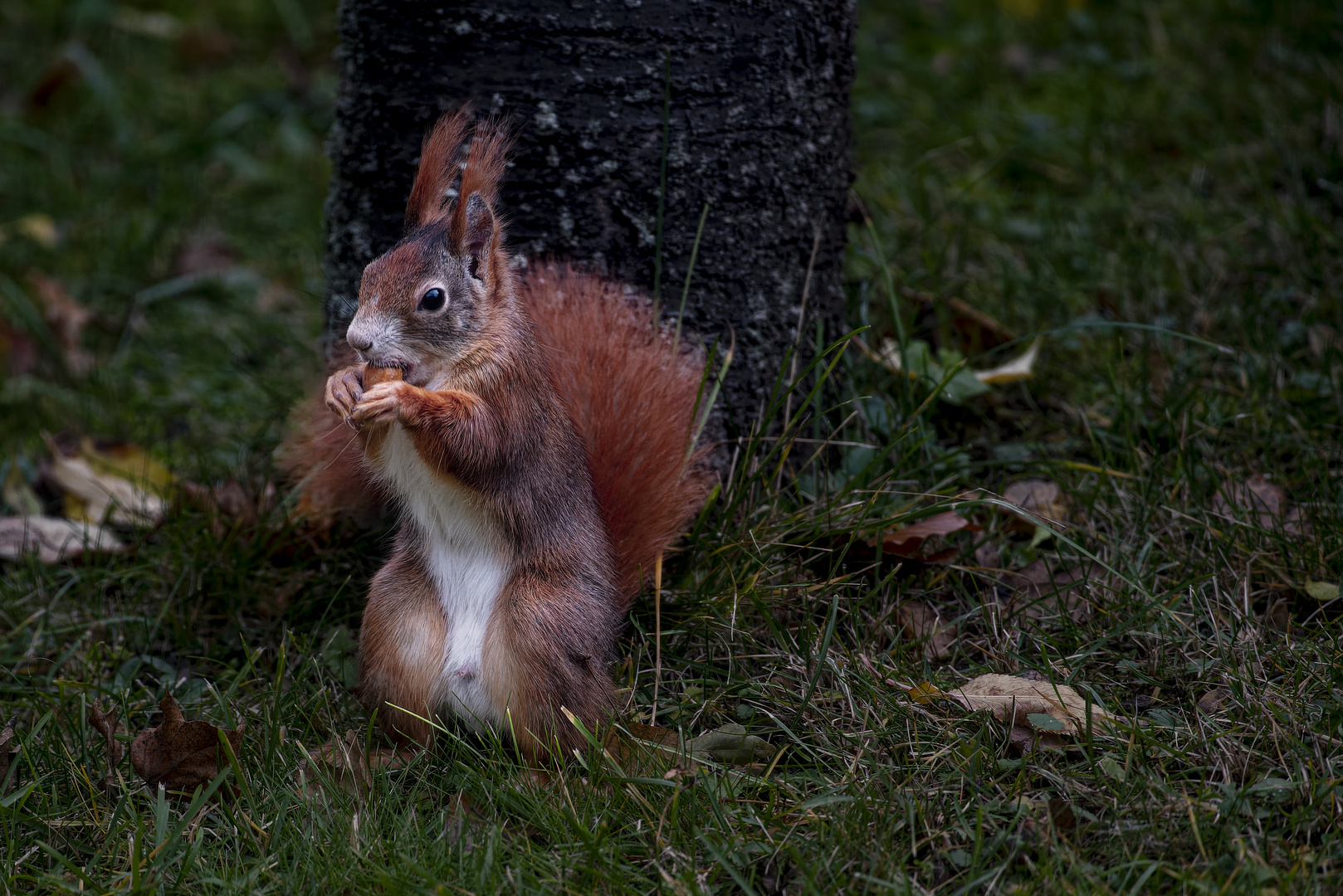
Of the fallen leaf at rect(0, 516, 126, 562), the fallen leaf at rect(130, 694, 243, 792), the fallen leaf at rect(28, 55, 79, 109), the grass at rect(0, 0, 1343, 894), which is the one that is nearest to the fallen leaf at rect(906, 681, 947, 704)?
the grass at rect(0, 0, 1343, 894)

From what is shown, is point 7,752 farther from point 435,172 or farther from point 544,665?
point 435,172

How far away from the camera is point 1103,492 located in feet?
6.51

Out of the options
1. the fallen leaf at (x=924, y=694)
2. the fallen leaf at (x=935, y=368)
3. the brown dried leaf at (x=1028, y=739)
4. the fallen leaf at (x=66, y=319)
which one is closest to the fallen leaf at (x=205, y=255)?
the fallen leaf at (x=66, y=319)

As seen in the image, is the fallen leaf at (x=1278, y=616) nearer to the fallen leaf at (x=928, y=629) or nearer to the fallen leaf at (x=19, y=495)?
the fallen leaf at (x=928, y=629)

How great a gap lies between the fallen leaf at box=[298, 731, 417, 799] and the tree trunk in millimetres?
732

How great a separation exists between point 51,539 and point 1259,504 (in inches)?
83.7

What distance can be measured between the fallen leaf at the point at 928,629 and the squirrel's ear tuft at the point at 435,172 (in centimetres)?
90

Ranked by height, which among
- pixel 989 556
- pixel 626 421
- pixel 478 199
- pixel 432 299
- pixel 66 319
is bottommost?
pixel 989 556

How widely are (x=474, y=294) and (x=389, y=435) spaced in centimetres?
22

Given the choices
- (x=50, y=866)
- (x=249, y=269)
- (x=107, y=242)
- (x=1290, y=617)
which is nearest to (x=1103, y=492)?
(x=1290, y=617)

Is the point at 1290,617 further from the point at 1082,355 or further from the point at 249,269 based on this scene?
the point at 249,269

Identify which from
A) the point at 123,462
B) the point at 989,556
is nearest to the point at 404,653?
the point at 989,556

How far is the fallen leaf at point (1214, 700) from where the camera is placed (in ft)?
5.15

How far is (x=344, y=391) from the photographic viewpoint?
1.55 metres
